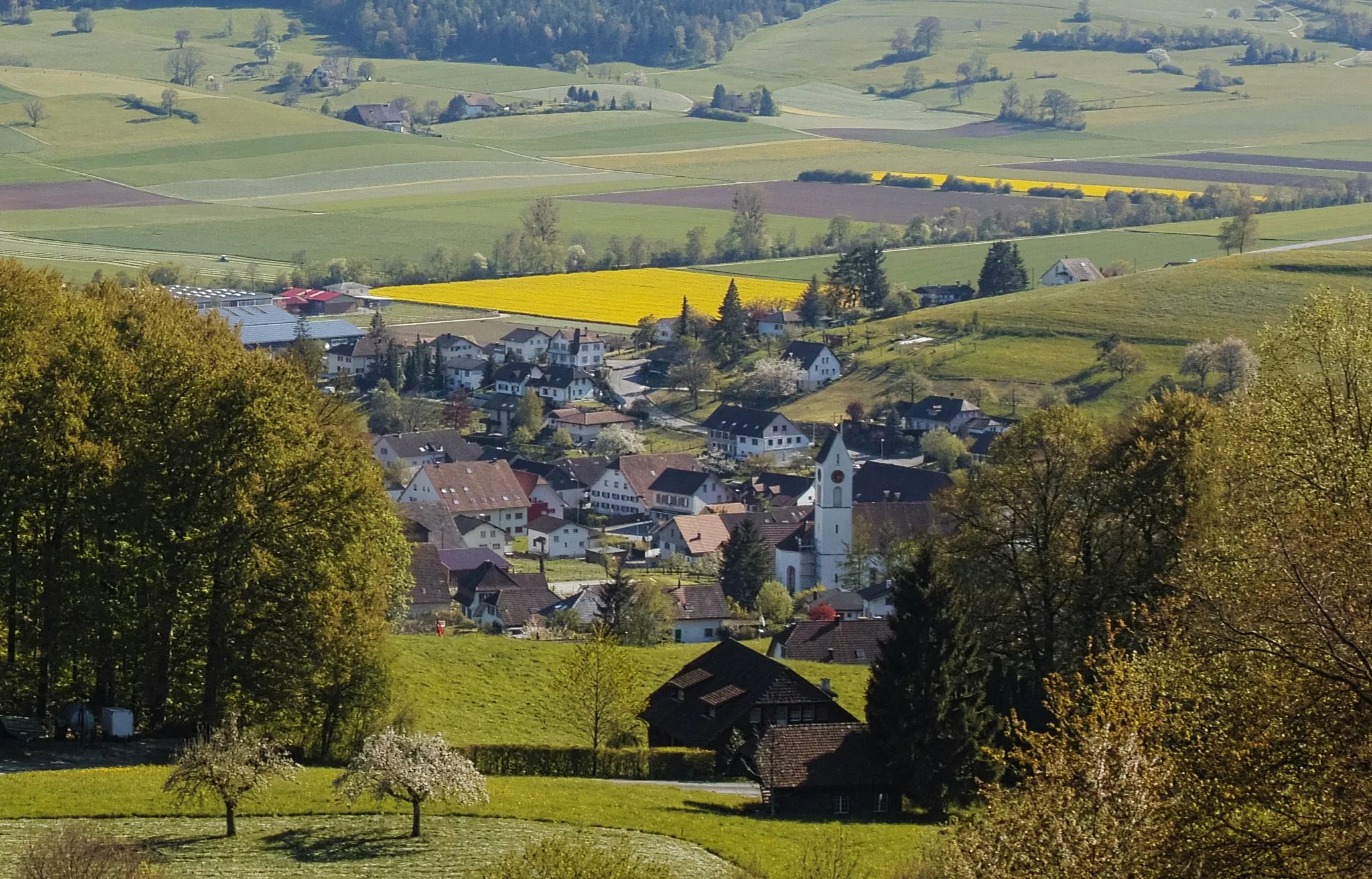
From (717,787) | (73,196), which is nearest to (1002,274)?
(73,196)

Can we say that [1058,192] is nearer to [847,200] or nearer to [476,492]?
[847,200]

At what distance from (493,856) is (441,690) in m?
14.1

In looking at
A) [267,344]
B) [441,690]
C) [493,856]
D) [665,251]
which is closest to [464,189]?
[665,251]

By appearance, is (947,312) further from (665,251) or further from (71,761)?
(71,761)

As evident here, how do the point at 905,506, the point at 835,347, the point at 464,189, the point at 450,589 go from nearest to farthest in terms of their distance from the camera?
the point at 450,589 < the point at 905,506 < the point at 835,347 < the point at 464,189

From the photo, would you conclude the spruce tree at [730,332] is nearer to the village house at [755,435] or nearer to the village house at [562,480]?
the village house at [755,435]

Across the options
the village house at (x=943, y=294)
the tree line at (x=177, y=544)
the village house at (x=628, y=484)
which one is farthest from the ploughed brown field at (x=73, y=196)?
the tree line at (x=177, y=544)

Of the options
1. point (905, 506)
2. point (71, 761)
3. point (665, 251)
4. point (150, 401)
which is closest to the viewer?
point (71, 761)

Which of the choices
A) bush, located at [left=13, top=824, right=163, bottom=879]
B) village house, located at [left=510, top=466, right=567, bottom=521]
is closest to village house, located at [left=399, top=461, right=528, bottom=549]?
village house, located at [left=510, top=466, right=567, bottom=521]

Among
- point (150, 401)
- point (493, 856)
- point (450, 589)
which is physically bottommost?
point (450, 589)

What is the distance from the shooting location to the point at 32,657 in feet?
115

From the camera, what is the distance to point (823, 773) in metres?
35.3

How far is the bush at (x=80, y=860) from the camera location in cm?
1958

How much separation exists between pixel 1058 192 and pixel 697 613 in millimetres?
118662
